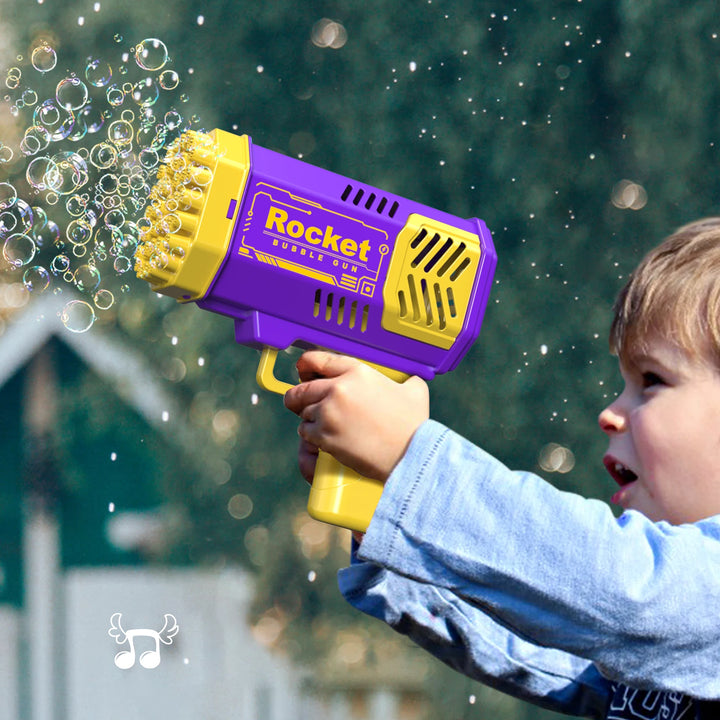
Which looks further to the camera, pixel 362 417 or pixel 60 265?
pixel 60 265

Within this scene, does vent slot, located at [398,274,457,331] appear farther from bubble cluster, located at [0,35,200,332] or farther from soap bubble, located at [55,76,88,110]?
soap bubble, located at [55,76,88,110]

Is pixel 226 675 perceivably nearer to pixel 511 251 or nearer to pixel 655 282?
pixel 511 251

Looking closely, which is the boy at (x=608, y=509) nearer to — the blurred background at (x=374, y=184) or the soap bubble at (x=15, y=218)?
the soap bubble at (x=15, y=218)

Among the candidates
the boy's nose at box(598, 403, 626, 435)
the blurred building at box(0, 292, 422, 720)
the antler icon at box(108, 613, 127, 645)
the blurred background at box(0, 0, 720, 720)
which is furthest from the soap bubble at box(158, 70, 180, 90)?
the antler icon at box(108, 613, 127, 645)

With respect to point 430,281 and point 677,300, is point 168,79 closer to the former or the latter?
point 430,281

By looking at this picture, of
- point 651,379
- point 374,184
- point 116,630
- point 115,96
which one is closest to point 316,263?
point 651,379

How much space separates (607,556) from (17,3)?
3974 mm

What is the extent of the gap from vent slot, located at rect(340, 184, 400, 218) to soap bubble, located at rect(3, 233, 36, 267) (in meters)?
0.42

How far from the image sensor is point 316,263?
2.80 ft

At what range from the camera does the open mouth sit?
878 millimetres

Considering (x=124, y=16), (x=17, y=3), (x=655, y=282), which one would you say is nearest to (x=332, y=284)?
(x=655, y=282)

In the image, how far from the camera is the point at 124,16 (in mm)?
4055

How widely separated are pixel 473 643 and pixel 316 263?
317mm

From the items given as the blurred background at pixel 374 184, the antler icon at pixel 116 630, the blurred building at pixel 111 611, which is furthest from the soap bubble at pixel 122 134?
the antler icon at pixel 116 630
